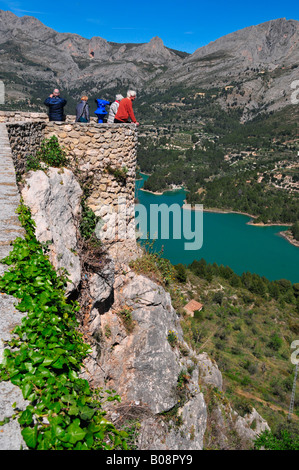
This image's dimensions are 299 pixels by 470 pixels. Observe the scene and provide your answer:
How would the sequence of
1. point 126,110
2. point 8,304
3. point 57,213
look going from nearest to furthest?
point 8,304 → point 57,213 → point 126,110

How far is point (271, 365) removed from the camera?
28.2 metres

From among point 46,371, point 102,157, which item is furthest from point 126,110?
point 46,371

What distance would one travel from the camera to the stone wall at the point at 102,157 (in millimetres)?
6008

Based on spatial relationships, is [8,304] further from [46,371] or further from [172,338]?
[172,338]

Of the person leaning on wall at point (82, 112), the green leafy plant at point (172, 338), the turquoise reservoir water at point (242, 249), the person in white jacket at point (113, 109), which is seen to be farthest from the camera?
the turquoise reservoir water at point (242, 249)

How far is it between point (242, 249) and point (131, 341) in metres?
63.8

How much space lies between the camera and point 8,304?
2188 millimetres

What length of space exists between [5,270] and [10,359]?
0.83m

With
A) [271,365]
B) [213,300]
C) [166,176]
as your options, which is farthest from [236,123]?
[271,365]

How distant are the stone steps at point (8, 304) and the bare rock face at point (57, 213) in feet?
1.89

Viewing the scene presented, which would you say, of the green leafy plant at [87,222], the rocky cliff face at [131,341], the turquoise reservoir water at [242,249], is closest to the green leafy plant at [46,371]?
the rocky cliff face at [131,341]

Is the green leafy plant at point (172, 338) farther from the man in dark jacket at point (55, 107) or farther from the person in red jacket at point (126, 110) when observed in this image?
the man in dark jacket at point (55, 107)

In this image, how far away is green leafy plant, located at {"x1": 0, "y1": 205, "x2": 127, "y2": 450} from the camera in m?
1.57

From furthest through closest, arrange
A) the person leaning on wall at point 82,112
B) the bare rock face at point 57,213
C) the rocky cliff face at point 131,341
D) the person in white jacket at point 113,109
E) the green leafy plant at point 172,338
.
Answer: the person in white jacket at point 113,109, the green leafy plant at point 172,338, the person leaning on wall at point 82,112, the rocky cliff face at point 131,341, the bare rock face at point 57,213
